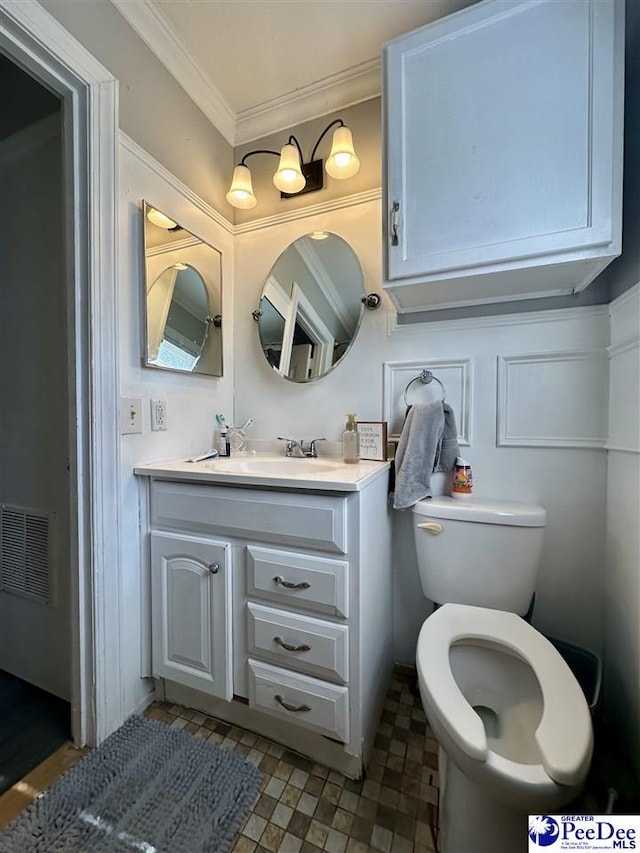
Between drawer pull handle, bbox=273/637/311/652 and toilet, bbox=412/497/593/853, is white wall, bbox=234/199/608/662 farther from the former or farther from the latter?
drawer pull handle, bbox=273/637/311/652

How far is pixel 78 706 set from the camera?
1.10m

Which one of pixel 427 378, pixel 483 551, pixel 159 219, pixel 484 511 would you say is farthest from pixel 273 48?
pixel 483 551

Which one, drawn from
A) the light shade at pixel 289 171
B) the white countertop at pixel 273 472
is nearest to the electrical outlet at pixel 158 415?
the white countertop at pixel 273 472

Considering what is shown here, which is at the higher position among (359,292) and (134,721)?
(359,292)

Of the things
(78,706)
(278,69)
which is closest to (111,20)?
(278,69)

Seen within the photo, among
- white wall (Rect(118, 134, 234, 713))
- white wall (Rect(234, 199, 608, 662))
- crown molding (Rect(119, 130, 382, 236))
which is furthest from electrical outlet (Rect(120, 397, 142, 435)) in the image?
crown molding (Rect(119, 130, 382, 236))

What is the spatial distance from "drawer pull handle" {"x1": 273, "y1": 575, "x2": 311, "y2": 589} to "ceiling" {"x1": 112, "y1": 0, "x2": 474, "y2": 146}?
189 cm

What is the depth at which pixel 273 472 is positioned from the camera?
1.24 metres

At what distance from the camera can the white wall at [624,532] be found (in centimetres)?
91

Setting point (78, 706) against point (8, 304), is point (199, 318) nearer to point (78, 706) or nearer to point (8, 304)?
point (8, 304)

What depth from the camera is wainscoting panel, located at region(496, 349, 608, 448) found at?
1.13m

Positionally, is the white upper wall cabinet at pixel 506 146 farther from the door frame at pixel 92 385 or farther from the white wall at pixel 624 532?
the door frame at pixel 92 385

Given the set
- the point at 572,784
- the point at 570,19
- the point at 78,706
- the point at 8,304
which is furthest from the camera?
the point at 8,304

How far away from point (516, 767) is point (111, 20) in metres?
2.26
